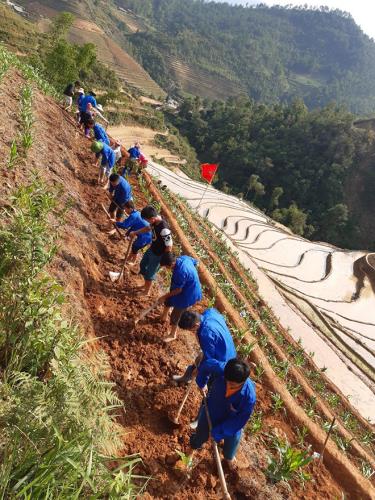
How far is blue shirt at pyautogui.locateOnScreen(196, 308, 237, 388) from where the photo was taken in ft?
13.4

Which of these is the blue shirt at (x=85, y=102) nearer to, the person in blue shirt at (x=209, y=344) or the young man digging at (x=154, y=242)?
the young man digging at (x=154, y=242)

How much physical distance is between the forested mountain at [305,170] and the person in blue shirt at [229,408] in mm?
51356

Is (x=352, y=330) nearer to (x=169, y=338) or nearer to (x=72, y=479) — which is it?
(x=169, y=338)

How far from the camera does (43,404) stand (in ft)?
8.68

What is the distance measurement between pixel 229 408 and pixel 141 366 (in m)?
1.56

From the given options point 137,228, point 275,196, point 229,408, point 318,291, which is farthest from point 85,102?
point 275,196

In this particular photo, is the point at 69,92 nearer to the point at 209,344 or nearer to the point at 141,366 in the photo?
the point at 141,366

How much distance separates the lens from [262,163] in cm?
6781

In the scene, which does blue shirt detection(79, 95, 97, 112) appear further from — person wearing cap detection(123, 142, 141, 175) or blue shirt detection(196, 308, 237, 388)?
blue shirt detection(196, 308, 237, 388)

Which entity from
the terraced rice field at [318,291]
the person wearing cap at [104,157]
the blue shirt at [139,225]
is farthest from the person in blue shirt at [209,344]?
the terraced rice field at [318,291]

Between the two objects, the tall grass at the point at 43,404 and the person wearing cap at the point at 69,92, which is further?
the person wearing cap at the point at 69,92

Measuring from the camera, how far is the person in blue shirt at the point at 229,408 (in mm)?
3527

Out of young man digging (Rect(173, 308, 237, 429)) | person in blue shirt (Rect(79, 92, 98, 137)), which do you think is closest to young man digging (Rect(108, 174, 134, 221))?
young man digging (Rect(173, 308, 237, 429))

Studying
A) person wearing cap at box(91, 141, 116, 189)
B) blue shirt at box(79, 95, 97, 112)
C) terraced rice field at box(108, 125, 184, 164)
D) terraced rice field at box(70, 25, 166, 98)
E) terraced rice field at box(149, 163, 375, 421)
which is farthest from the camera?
terraced rice field at box(70, 25, 166, 98)
